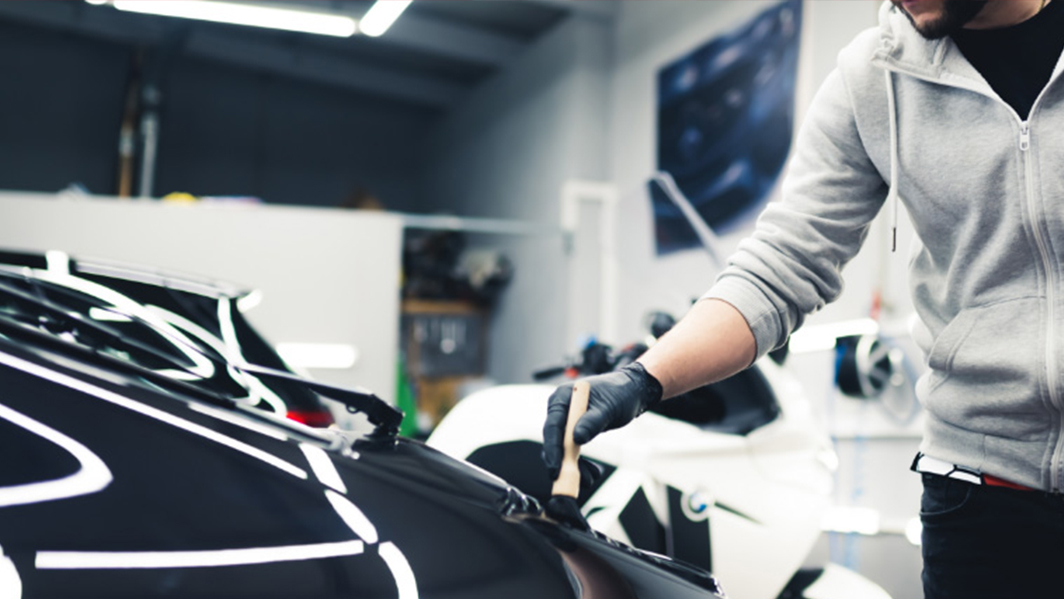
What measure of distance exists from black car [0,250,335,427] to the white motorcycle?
1.18 ft

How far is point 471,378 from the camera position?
6.68 metres

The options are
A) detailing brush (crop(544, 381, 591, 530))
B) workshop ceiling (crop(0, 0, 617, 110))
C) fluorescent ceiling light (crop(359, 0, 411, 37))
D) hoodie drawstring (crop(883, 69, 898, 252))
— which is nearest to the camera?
detailing brush (crop(544, 381, 591, 530))

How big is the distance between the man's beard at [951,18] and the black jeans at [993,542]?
0.55 meters

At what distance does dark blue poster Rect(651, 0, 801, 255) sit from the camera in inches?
170

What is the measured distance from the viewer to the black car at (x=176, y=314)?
126cm

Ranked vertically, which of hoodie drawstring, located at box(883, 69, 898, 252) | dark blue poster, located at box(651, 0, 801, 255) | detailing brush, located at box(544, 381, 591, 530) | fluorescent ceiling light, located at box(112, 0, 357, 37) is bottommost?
detailing brush, located at box(544, 381, 591, 530)

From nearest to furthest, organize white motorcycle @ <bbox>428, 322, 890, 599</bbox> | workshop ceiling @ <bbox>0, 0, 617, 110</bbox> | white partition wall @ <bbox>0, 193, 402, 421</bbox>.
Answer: white motorcycle @ <bbox>428, 322, 890, 599</bbox>, white partition wall @ <bbox>0, 193, 402, 421</bbox>, workshop ceiling @ <bbox>0, 0, 617, 110</bbox>

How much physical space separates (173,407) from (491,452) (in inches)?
29.7

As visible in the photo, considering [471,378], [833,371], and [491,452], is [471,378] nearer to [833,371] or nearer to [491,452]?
[833,371]

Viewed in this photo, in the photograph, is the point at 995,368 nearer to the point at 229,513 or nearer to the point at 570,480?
the point at 570,480

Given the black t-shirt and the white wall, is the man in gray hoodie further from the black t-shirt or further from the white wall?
the white wall

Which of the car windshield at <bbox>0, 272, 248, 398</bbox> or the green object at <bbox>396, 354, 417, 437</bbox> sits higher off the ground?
the car windshield at <bbox>0, 272, 248, 398</bbox>

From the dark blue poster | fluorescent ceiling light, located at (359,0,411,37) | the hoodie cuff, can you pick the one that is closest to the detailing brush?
the hoodie cuff

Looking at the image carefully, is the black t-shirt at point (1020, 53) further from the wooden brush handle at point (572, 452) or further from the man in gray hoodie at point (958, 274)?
the wooden brush handle at point (572, 452)
